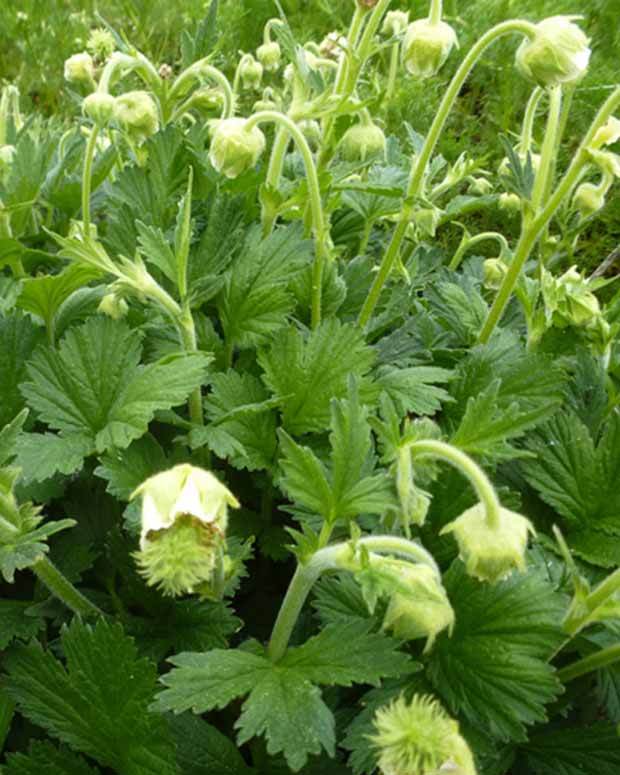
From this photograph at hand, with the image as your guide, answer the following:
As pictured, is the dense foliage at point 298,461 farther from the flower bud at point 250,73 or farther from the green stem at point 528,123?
the flower bud at point 250,73

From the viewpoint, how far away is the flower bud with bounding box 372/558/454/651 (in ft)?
2.57

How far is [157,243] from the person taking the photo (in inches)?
43.2

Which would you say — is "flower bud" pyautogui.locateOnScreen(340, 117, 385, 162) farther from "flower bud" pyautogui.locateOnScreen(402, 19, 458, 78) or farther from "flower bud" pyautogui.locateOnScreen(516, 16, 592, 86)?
"flower bud" pyautogui.locateOnScreen(516, 16, 592, 86)

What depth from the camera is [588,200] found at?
1.37 metres

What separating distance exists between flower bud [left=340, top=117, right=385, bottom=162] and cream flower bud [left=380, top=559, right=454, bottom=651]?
→ 0.72 m

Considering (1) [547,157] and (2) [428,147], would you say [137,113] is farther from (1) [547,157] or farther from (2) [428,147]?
(1) [547,157]

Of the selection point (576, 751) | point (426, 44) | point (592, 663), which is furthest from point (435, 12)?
point (576, 751)

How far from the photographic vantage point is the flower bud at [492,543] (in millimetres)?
831

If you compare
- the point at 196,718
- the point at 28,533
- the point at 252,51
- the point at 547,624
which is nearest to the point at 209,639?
the point at 196,718

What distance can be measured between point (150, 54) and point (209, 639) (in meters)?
2.84

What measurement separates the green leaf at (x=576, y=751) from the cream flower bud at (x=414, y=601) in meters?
0.29

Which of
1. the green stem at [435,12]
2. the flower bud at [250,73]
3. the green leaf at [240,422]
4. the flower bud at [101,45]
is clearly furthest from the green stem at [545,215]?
the flower bud at [101,45]

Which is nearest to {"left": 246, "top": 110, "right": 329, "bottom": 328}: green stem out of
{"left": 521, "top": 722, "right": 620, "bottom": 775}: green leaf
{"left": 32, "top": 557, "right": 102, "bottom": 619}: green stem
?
{"left": 32, "top": 557, "right": 102, "bottom": 619}: green stem

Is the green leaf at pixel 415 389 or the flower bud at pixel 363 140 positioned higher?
the flower bud at pixel 363 140
